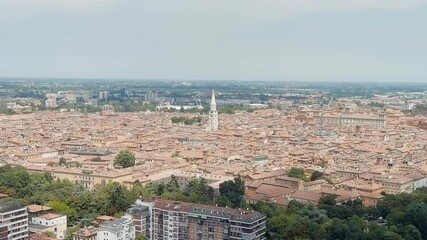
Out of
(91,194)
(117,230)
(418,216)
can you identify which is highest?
(418,216)

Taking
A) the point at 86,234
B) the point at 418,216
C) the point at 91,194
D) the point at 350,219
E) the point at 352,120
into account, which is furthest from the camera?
the point at 352,120

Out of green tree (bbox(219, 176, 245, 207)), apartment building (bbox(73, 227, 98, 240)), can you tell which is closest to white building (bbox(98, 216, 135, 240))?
apartment building (bbox(73, 227, 98, 240))

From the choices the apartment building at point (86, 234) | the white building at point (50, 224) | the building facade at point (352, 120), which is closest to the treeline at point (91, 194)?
the white building at point (50, 224)

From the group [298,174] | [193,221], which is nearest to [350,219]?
[193,221]

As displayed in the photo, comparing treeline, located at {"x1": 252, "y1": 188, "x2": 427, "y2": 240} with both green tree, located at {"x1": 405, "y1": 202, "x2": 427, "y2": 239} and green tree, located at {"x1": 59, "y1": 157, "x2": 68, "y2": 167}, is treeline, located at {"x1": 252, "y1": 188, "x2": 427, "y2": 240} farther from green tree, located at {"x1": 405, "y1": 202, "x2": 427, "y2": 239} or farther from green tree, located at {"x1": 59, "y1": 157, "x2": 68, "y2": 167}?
green tree, located at {"x1": 59, "y1": 157, "x2": 68, "y2": 167}

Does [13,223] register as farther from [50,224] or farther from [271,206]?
[271,206]

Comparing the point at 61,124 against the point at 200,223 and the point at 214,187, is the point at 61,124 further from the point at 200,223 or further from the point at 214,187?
the point at 200,223

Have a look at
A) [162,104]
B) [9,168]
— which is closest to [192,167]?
[9,168]

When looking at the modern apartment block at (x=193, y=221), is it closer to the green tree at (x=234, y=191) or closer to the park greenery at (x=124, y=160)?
the green tree at (x=234, y=191)
